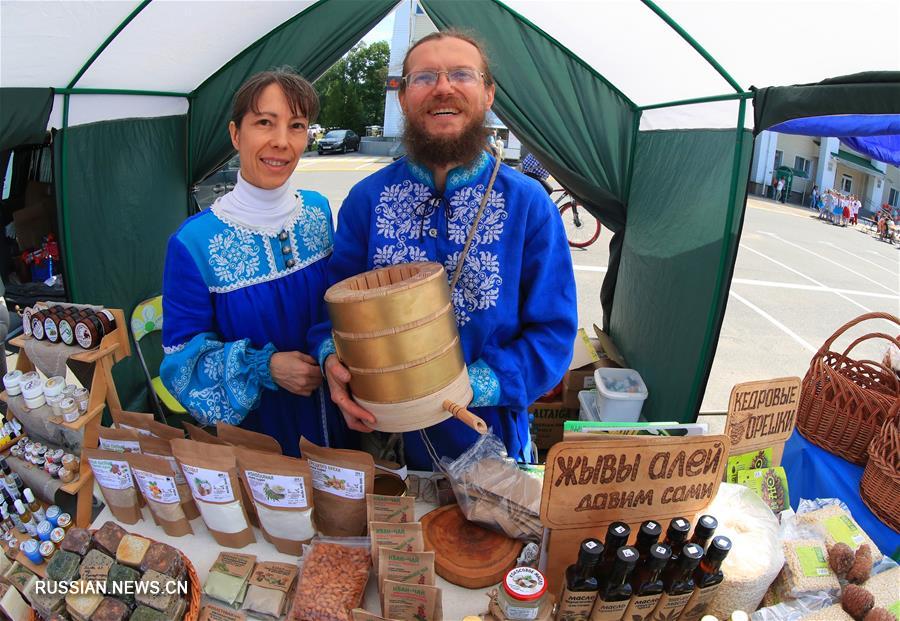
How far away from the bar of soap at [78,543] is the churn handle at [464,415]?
884 millimetres

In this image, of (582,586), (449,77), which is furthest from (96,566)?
(449,77)

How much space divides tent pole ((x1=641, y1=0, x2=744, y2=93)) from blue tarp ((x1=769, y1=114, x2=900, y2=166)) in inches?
11.4

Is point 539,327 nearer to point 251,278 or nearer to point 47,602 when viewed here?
point 251,278

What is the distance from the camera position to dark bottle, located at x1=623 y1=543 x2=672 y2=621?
3.07 ft

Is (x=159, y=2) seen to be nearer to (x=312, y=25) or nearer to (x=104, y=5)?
(x=104, y=5)

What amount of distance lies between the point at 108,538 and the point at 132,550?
0.08 m

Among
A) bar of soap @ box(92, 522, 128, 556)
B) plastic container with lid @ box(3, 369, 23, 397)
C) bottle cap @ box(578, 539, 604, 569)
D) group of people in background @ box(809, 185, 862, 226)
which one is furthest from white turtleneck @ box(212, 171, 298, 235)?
group of people in background @ box(809, 185, 862, 226)

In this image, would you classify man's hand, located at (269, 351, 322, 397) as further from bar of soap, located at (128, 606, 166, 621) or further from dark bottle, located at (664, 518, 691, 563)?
dark bottle, located at (664, 518, 691, 563)

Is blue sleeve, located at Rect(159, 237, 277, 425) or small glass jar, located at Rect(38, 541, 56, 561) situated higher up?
blue sleeve, located at Rect(159, 237, 277, 425)

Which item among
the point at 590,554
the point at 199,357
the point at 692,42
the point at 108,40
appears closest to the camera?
the point at 590,554

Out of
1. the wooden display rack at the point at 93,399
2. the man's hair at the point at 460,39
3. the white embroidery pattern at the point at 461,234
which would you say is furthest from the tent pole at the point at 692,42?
the wooden display rack at the point at 93,399

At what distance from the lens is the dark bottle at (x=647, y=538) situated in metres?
0.96

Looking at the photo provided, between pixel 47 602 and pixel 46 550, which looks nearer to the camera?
pixel 47 602

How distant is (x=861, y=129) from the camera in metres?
1.85
